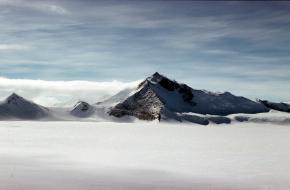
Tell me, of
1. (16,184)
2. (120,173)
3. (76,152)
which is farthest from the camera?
(76,152)

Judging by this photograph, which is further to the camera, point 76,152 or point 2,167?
point 76,152

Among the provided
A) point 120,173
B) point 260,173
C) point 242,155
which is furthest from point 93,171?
point 242,155

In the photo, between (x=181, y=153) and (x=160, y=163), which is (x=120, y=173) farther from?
(x=181, y=153)

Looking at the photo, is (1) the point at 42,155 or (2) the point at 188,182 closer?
(2) the point at 188,182

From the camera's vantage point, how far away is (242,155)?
125 ft

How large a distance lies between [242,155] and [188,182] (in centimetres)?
1513

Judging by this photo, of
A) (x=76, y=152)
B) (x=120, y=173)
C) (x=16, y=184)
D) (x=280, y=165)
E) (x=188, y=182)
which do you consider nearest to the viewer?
(x=16, y=184)

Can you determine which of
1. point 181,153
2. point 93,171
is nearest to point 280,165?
point 181,153

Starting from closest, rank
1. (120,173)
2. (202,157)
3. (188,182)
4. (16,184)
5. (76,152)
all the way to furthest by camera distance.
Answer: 1. (16,184)
2. (188,182)
3. (120,173)
4. (202,157)
5. (76,152)

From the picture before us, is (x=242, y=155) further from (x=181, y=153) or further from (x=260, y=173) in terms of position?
(x=260, y=173)

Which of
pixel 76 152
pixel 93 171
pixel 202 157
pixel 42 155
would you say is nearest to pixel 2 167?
pixel 93 171

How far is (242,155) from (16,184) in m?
21.0

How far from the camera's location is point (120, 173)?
2669cm

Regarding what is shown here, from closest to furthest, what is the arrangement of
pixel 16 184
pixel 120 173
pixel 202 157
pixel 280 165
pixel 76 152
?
1. pixel 16 184
2. pixel 120 173
3. pixel 280 165
4. pixel 202 157
5. pixel 76 152
